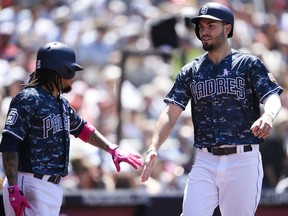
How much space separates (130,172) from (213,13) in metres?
3.99

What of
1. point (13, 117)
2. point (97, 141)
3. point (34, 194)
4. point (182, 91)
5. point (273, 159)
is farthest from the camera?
point (273, 159)

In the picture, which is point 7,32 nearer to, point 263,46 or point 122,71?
point 122,71

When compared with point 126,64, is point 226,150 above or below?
below

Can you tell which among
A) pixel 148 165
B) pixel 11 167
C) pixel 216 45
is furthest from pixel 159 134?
pixel 11 167

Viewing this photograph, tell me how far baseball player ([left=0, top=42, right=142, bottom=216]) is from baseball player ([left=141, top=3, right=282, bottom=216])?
27.2 inches

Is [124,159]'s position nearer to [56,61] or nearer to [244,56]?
[56,61]

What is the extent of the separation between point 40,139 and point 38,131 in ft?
0.19

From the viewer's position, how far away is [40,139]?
232 inches

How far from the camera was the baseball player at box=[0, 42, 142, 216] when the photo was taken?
18.8 ft

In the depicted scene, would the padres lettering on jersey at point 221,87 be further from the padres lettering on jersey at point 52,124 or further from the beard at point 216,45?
the padres lettering on jersey at point 52,124

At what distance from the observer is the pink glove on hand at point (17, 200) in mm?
5637

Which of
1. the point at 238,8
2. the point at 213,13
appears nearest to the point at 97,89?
the point at 238,8

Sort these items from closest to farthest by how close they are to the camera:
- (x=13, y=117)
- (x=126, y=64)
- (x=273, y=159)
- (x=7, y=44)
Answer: (x=13, y=117) < (x=273, y=159) < (x=126, y=64) < (x=7, y=44)

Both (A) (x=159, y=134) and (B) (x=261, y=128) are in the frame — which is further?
(A) (x=159, y=134)
